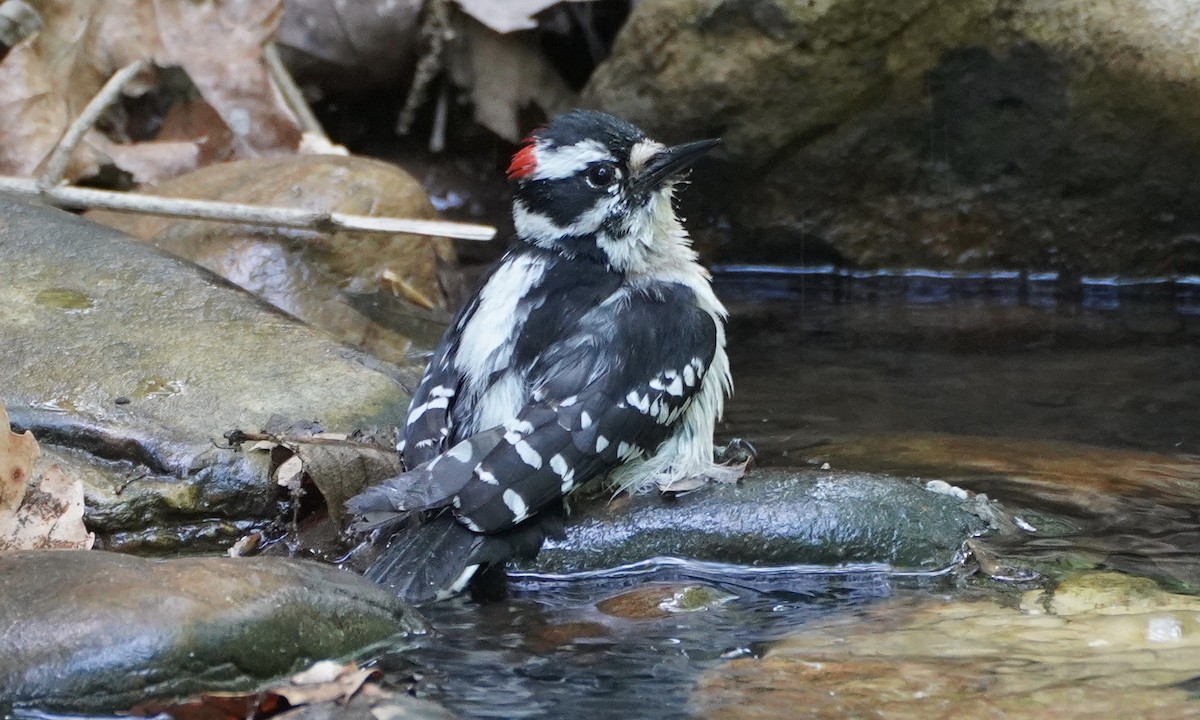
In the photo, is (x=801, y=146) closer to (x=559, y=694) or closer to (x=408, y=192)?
(x=408, y=192)

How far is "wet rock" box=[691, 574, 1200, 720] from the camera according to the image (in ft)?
9.84

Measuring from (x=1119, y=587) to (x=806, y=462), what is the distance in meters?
1.37

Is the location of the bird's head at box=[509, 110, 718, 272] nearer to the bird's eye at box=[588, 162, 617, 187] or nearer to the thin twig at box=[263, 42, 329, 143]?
the bird's eye at box=[588, 162, 617, 187]

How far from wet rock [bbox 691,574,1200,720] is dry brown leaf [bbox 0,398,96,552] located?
1702 mm

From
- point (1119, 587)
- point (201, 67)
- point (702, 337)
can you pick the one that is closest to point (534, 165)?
point (702, 337)

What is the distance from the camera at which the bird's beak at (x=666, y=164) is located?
15.1ft

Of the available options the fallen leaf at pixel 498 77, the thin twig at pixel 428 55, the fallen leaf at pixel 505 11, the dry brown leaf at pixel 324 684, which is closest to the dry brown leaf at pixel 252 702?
the dry brown leaf at pixel 324 684

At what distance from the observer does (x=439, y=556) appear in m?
3.80

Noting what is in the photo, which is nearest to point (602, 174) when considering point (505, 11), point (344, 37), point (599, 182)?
point (599, 182)

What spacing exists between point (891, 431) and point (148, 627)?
9.82ft

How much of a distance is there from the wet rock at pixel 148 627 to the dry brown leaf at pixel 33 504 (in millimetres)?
402

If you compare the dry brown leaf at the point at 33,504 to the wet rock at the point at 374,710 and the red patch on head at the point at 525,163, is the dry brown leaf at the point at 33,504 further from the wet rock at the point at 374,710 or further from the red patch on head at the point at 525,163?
the red patch on head at the point at 525,163

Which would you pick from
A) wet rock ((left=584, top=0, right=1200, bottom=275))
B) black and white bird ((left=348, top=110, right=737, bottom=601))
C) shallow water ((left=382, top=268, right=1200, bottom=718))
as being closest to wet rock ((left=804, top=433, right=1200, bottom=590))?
shallow water ((left=382, top=268, right=1200, bottom=718))

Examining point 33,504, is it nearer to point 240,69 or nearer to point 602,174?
point 602,174
